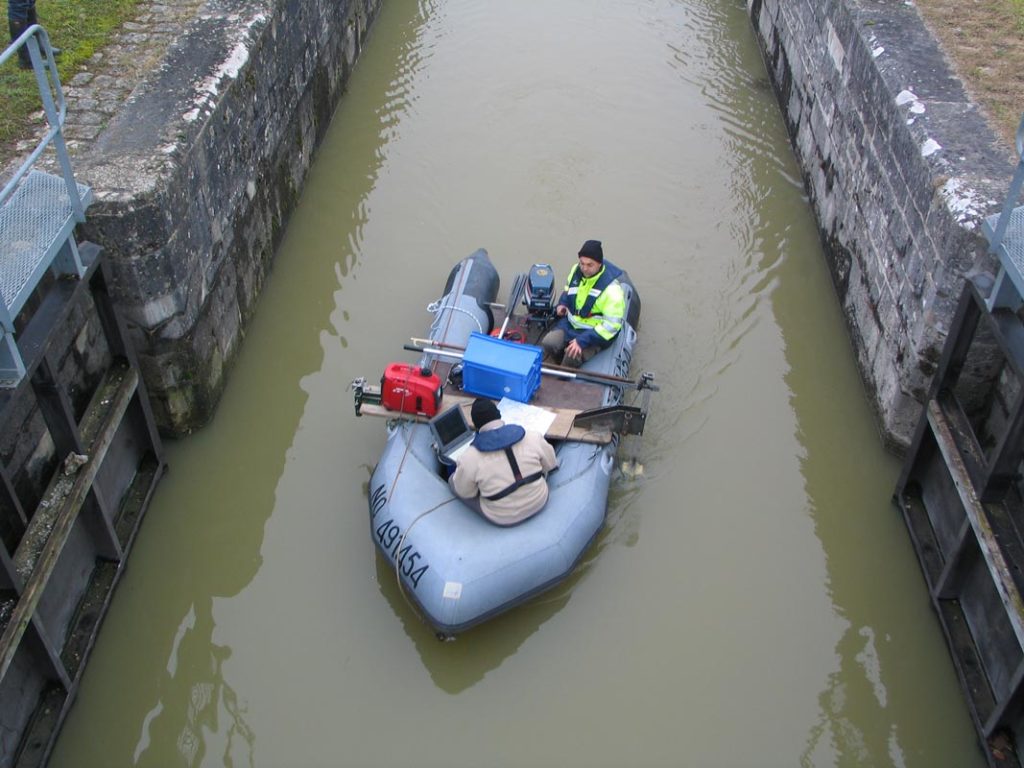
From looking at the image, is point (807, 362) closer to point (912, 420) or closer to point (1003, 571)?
point (912, 420)

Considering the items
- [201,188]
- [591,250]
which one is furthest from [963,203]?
[201,188]

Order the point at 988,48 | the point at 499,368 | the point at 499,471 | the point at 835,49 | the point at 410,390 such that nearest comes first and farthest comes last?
the point at 499,471 < the point at 410,390 < the point at 499,368 < the point at 988,48 < the point at 835,49

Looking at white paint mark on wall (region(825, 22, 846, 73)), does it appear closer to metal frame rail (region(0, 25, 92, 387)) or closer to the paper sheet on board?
the paper sheet on board

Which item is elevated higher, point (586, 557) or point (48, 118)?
point (48, 118)

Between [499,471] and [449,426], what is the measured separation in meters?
0.60

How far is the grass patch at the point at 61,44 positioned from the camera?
6.92 metres

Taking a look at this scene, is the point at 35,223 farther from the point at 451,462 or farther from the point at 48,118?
the point at 451,462

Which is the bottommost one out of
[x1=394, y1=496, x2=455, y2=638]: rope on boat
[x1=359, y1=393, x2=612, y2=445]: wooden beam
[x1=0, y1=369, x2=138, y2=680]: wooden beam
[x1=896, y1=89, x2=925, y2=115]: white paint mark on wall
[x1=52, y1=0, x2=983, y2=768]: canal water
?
[x1=52, y1=0, x2=983, y2=768]: canal water

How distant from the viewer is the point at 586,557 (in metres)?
6.30

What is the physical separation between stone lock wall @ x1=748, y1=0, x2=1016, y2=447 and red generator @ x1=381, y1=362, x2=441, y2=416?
313 centimetres

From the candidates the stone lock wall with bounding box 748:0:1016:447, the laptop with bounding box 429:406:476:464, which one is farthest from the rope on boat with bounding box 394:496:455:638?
the stone lock wall with bounding box 748:0:1016:447

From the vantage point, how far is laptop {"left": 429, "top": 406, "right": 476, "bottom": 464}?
20.0 ft

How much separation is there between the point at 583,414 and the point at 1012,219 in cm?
272

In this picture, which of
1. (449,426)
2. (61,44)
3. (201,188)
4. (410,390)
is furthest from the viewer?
(61,44)
